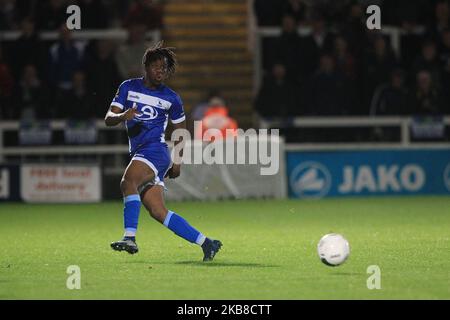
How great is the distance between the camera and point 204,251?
10.6 m

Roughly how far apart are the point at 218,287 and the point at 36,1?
42.4 ft

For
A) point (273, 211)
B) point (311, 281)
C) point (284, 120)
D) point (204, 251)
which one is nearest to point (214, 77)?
point (284, 120)

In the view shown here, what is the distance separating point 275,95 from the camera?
766 inches


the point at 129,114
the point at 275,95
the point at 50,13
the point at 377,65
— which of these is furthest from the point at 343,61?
the point at 129,114

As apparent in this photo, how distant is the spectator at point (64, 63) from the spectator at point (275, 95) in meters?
3.11

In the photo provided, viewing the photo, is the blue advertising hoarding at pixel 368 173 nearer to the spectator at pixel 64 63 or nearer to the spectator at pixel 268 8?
the spectator at pixel 268 8

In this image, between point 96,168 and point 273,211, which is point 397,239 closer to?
point 273,211

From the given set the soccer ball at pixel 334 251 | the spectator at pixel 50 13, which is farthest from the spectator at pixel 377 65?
the soccer ball at pixel 334 251

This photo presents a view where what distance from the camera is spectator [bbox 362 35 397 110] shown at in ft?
64.2

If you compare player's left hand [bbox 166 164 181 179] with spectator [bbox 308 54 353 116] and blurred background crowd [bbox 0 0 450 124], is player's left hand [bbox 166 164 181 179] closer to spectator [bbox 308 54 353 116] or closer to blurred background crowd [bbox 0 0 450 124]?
blurred background crowd [bbox 0 0 450 124]

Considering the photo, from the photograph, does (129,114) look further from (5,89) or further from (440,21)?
(440,21)

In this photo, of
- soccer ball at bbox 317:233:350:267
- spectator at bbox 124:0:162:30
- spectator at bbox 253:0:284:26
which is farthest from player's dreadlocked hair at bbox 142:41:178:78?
spectator at bbox 253:0:284:26

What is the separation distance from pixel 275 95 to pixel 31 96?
4.08 meters

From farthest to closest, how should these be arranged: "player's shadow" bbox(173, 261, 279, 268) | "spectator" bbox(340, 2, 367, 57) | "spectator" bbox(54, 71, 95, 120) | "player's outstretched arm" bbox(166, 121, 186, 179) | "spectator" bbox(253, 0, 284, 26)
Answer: "spectator" bbox(253, 0, 284, 26) → "spectator" bbox(340, 2, 367, 57) → "spectator" bbox(54, 71, 95, 120) → "player's outstretched arm" bbox(166, 121, 186, 179) → "player's shadow" bbox(173, 261, 279, 268)
